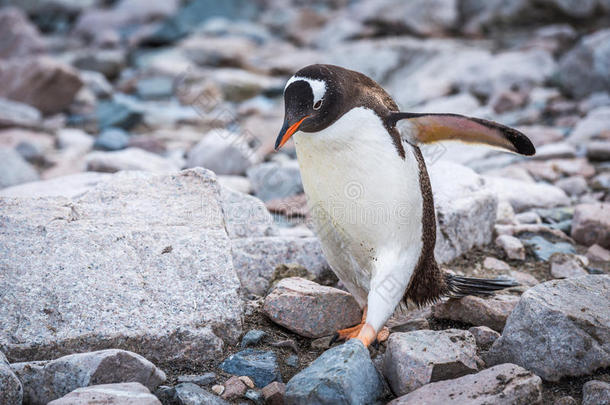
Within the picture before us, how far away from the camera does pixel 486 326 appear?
2768 mm

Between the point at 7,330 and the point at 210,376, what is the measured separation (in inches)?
29.3

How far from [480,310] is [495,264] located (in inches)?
32.3

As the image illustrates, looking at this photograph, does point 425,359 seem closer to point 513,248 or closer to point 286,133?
point 286,133

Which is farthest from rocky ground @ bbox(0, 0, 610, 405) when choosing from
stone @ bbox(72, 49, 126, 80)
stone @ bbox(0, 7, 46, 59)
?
stone @ bbox(0, 7, 46, 59)

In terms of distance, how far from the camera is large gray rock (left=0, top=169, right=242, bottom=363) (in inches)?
89.6

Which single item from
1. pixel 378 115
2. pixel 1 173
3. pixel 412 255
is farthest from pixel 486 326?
pixel 1 173

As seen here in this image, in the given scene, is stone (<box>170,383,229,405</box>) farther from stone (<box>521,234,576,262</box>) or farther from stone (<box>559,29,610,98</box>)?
stone (<box>559,29,610,98</box>)

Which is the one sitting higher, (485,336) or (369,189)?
(369,189)

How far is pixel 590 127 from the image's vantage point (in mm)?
5812

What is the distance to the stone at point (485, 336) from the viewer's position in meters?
2.62

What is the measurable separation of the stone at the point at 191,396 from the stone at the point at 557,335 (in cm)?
107

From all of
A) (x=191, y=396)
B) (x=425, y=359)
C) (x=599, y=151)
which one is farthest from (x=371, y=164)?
(x=599, y=151)

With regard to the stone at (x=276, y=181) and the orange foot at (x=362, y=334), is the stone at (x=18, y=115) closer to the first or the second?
the stone at (x=276, y=181)

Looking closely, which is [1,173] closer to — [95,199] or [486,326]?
[95,199]
